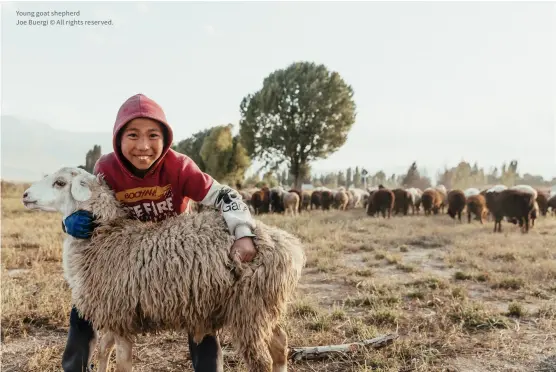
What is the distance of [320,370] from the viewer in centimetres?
379

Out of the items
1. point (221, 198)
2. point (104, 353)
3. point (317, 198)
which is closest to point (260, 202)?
point (317, 198)

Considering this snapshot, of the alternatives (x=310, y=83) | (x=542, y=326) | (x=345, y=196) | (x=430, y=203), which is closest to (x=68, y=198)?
(x=542, y=326)

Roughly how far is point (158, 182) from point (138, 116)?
518 mm

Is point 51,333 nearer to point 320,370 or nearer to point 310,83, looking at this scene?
point 320,370

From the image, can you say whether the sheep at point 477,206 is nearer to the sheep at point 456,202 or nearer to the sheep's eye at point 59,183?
the sheep at point 456,202

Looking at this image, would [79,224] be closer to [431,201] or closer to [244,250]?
[244,250]

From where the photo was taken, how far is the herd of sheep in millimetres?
15531

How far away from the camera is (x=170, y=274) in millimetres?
2803

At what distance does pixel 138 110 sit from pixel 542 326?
487cm

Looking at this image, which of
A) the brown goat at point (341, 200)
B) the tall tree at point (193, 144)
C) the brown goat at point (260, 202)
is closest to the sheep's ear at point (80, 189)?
the brown goat at point (260, 202)

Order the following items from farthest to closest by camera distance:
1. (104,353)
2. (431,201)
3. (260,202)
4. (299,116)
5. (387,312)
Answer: (299,116)
(260,202)
(431,201)
(387,312)
(104,353)

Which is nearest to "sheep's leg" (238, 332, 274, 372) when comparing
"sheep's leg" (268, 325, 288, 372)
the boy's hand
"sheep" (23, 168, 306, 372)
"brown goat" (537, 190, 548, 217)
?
"sheep" (23, 168, 306, 372)

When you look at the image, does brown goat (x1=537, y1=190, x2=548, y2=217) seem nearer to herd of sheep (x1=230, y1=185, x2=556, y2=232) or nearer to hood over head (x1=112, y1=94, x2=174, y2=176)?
herd of sheep (x1=230, y1=185, x2=556, y2=232)

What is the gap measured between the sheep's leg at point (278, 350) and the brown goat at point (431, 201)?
74.5 ft
